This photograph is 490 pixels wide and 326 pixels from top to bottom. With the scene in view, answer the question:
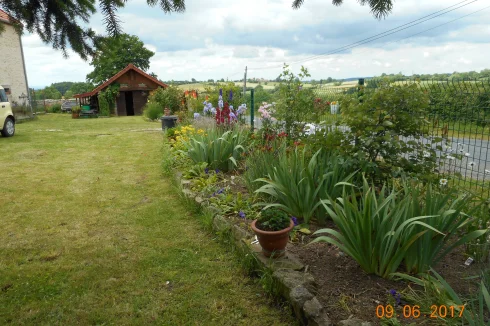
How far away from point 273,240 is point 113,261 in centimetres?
164

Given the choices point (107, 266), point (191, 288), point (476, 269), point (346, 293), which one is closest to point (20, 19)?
point (107, 266)

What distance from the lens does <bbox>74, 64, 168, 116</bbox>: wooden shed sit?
1048 inches

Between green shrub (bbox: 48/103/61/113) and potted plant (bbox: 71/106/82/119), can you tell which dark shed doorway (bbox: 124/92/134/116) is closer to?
potted plant (bbox: 71/106/82/119)

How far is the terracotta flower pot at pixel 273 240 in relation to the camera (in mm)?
2604

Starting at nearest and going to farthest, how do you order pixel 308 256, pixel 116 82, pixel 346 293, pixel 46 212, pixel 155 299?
pixel 346 293
pixel 155 299
pixel 308 256
pixel 46 212
pixel 116 82

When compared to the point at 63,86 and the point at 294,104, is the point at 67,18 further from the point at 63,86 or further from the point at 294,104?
the point at 63,86

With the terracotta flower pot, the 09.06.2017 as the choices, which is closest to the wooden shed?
the terracotta flower pot

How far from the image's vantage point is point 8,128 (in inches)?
456

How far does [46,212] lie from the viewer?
4492 millimetres

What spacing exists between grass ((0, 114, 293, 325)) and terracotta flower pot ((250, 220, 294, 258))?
1.02 feet

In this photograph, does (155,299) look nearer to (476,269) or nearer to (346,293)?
(346,293)

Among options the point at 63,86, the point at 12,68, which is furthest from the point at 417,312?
the point at 63,86

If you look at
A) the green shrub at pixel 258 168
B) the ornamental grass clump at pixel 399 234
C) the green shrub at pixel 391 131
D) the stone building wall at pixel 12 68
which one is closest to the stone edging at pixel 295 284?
the ornamental grass clump at pixel 399 234

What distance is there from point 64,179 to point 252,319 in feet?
17.0
